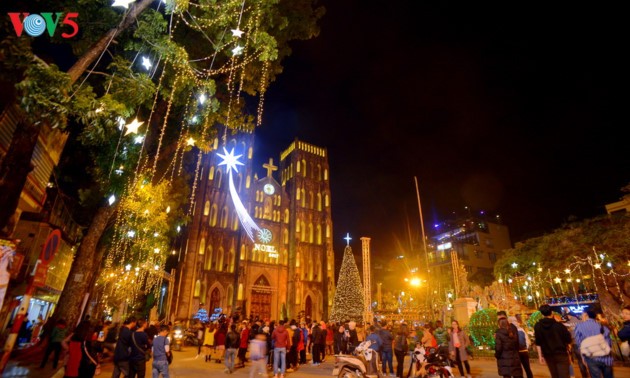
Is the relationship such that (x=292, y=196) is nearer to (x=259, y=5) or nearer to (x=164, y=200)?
(x=164, y=200)

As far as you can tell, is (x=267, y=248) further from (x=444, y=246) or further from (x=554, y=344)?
(x=554, y=344)

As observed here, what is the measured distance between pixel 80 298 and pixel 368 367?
9004 millimetres

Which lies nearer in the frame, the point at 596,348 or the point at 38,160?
the point at 596,348

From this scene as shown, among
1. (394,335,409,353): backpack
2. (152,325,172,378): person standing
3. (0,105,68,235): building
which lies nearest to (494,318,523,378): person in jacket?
(394,335,409,353): backpack

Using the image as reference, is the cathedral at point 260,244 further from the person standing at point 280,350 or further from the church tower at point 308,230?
the person standing at point 280,350

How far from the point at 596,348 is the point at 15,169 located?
38.5 ft

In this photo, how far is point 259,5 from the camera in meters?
9.40

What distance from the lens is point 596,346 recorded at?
17.7 feet

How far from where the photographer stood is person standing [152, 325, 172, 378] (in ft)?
22.7

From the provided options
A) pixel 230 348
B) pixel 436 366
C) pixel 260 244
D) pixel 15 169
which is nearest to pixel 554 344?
pixel 436 366

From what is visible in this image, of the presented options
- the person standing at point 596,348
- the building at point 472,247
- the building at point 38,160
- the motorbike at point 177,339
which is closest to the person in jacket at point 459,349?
the person standing at point 596,348

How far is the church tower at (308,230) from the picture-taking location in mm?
38625

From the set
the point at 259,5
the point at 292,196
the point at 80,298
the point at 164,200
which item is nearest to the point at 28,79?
the point at 259,5

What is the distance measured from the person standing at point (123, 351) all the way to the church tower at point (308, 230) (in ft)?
101
